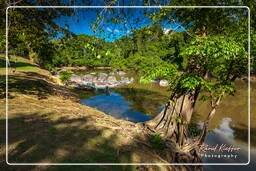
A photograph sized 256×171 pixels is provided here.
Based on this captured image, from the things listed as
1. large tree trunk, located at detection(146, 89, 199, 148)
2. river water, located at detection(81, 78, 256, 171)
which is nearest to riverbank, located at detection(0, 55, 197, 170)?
large tree trunk, located at detection(146, 89, 199, 148)

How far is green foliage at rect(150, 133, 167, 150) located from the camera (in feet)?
17.4

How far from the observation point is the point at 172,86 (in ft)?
18.0

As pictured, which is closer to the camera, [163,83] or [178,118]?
[178,118]

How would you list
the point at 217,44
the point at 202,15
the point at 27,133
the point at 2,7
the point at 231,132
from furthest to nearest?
1. the point at 231,132
2. the point at 202,15
3. the point at 2,7
4. the point at 27,133
5. the point at 217,44

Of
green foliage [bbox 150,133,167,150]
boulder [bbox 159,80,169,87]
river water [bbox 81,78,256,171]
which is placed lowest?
river water [bbox 81,78,256,171]

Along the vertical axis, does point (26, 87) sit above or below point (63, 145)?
above

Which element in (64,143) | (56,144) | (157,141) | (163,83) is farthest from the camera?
(163,83)

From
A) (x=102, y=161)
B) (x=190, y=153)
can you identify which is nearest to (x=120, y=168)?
(x=102, y=161)

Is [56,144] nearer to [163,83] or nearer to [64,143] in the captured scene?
[64,143]

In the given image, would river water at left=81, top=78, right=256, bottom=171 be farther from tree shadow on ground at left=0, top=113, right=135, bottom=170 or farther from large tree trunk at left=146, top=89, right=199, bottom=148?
tree shadow on ground at left=0, top=113, right=135, bottom=170

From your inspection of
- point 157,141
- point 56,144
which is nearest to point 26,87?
point 56,144

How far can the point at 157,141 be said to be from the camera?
5621 millimetres

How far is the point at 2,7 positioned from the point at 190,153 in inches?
339

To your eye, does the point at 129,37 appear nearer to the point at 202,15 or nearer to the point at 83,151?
Result: the point at 202,15
